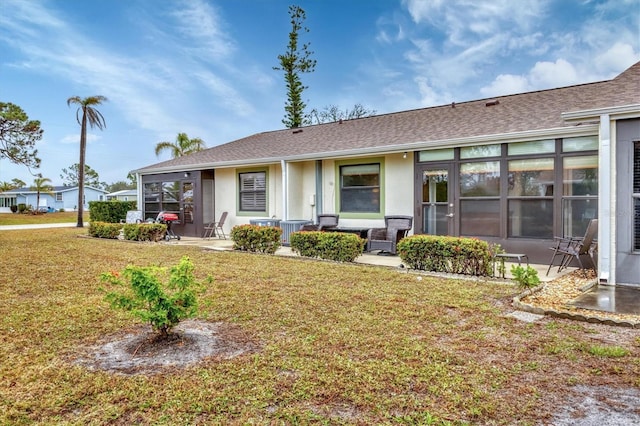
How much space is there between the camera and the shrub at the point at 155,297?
349cm

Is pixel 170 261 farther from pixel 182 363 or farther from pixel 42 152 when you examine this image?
pixel 42 152

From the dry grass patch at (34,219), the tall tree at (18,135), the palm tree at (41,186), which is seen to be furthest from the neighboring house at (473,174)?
the palm tree at (41,186)

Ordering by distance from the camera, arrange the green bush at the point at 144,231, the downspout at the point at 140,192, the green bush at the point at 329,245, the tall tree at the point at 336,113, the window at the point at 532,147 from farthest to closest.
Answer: the tall tree at the point at 336,113 < the downspout at the point at 140,192 < the green bush at the point at 144,231 < the green bush at the point at 329,245 < the window at the point at 532,147

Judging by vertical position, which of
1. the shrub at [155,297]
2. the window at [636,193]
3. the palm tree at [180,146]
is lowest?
the shrub at [155,297]

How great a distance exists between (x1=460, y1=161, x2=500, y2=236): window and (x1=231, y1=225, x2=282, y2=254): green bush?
442 cm

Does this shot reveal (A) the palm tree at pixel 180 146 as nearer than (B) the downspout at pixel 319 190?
No

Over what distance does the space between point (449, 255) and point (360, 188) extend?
488 centimetres

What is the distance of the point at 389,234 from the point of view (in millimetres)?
10148

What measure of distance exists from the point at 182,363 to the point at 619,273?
6.10 metres

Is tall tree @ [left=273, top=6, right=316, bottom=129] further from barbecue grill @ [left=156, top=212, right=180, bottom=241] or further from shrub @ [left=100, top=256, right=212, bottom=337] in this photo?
shrub @ [left=100, top=256, right=212, bottom=337]

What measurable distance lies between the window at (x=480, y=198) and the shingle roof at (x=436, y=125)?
75 centimetres

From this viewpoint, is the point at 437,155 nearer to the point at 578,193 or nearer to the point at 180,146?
the point at 578,193

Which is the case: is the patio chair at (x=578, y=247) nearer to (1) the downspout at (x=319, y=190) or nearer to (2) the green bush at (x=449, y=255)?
(2) the green bush at (x=449, y=255)

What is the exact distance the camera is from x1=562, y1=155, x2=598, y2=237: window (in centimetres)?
772
